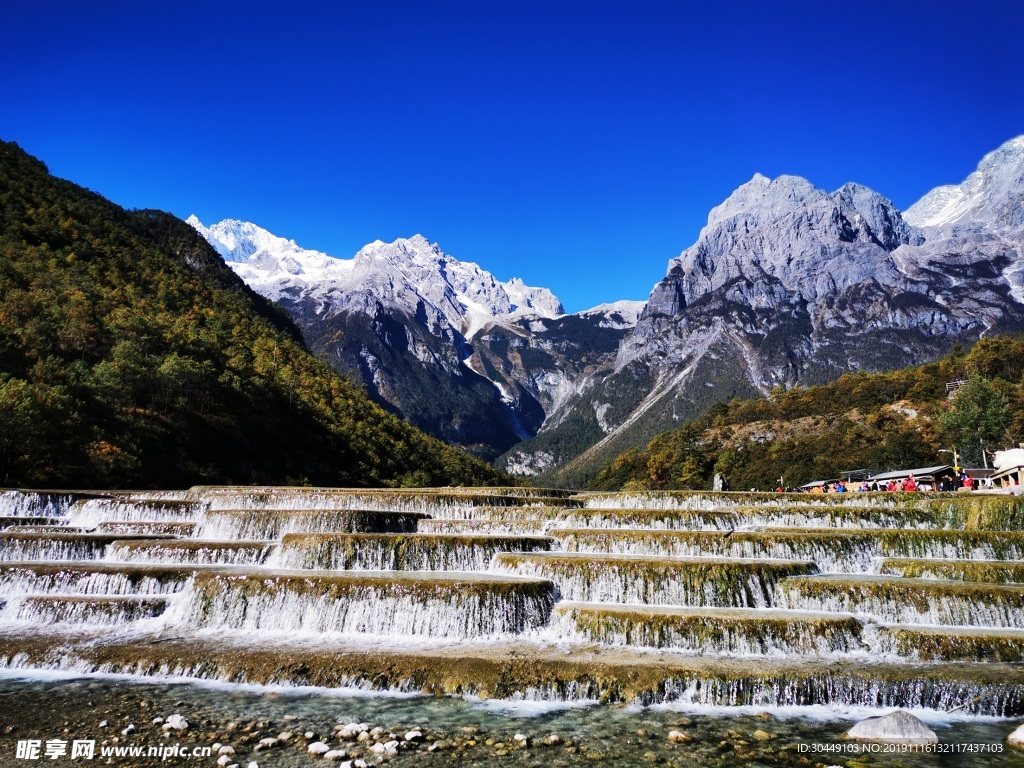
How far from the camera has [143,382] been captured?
57406 millimetres

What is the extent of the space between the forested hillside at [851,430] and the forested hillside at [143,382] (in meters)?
52.2

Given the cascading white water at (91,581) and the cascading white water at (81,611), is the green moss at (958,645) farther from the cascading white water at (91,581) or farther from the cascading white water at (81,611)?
the cascading white water at (91,581)

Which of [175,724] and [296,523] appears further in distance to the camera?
[296,523]

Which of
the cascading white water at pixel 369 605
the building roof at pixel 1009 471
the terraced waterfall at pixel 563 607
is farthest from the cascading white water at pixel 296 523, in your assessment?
the building roof at pixel 1009 471

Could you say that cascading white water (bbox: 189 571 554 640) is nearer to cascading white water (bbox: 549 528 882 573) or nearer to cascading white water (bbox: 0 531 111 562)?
cascading white water (bbox: 549 528 882 573)

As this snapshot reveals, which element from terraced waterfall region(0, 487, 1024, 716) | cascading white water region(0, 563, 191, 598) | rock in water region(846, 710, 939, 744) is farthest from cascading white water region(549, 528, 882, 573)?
cascading white water region(0, 563, 191, 598)

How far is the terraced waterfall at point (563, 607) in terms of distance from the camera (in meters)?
14.0

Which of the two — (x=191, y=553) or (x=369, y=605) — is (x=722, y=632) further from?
(x=191, y=553)

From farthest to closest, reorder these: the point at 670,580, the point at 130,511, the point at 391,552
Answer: the point at 130,511
the point at 391,552
the point at 670,580

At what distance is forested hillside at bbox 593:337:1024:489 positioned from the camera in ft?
317

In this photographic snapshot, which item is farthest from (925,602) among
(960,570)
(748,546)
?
(748,546)

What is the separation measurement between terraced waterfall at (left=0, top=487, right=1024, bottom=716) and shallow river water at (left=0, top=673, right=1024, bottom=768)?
27.4 inches

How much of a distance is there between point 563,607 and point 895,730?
8238 millimetres

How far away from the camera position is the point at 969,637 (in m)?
14.6
